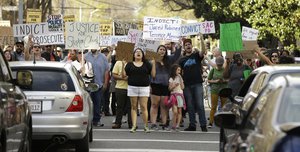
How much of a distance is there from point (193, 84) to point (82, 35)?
179 inches

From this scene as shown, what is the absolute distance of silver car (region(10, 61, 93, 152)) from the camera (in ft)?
45.4

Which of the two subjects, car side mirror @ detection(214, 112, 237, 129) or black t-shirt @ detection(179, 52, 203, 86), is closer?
car side mirror @ detection(214, 112, 237, 129)

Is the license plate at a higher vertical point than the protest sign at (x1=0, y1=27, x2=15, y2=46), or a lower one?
lower

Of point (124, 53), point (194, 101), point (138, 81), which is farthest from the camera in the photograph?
point (124, 53)

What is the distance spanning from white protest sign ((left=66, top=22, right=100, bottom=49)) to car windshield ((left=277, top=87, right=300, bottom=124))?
15.6 metres

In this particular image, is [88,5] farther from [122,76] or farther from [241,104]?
[241,104]

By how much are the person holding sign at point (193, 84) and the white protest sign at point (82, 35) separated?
3.20 m

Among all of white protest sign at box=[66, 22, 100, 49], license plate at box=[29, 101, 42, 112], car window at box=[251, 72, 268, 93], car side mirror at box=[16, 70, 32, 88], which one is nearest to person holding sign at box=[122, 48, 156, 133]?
white protest sign at box=[66, 22, 100, 49]

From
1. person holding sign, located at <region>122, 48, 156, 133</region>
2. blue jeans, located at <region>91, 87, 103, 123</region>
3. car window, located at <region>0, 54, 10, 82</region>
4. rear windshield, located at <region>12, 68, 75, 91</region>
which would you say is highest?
car window, located at <region>0, 54, 10, 82</region>

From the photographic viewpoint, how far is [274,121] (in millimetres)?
6707

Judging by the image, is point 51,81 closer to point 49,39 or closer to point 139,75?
point 139,75

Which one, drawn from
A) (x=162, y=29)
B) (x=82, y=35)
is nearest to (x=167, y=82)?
(x=82, y=35)

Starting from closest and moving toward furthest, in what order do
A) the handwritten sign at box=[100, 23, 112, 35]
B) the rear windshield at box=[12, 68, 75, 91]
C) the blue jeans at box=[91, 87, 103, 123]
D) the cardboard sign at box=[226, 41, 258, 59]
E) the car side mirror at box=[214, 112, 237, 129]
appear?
1. the car side mirror at box=[214, 112, 237, 129]
2. the rear windshield at box=[12, 68, 75, 91]
3. the blue jeans at box=[91, 87, 103, 123]
4. the cardboard sign at box=[226, 41, 258, 59]
5. the handwritten sign at box=[100, 23, 112, 35]

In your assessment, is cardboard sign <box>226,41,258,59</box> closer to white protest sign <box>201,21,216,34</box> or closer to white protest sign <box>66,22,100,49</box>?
white protest sign <box>66,22,100,49</box>
